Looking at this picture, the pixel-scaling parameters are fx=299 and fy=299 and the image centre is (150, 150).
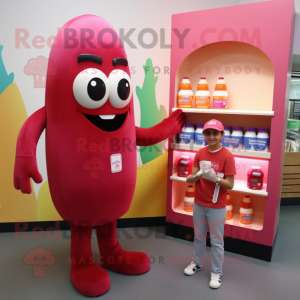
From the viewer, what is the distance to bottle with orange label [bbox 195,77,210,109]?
2.72 metres

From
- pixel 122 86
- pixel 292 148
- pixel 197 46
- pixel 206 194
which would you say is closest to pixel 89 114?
pixel 122 86

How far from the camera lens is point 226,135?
2676 mm

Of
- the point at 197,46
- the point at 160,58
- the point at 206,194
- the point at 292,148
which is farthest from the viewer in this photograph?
the point at 292,148

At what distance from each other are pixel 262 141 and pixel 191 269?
1.19 meters

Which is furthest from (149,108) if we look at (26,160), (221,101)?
(26,160)

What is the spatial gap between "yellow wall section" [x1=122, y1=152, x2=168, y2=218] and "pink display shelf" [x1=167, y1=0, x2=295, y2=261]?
0.68 feet

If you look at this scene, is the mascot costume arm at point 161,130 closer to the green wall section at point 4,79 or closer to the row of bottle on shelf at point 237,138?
the row of bottle on shelf at point 237,138

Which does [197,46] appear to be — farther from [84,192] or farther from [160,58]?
[84,192]

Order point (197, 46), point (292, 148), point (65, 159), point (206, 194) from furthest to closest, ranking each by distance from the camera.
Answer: point (292, 148)
point (197, 46)
point (206, 194)
point (65, 159)

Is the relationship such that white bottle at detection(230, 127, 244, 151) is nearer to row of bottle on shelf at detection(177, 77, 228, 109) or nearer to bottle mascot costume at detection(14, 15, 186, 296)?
row of bottle on shelf at detection(177, 77, 228, 109)

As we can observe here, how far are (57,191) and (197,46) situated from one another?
5.58 feet

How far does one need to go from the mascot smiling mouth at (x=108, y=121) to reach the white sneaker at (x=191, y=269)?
4.05ft

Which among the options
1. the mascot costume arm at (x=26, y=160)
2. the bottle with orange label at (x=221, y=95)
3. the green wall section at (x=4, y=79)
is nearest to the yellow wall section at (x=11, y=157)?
the green wall section at (x=4, y=79)

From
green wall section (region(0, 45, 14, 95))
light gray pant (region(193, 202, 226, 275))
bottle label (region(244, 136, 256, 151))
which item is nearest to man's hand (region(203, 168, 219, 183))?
light gray pant (region(193, 202, 226, 275))
